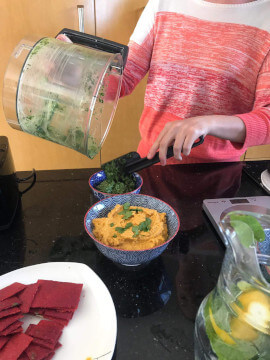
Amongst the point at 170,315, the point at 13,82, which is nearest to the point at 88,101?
the point at 13,82

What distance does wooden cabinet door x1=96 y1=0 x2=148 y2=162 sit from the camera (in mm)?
1648

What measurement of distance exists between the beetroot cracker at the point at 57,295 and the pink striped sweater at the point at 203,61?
0.61 m

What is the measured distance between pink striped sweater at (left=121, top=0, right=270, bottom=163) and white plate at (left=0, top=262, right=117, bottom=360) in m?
0.58

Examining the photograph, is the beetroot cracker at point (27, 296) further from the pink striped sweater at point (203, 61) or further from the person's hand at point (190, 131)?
the pink striped sweater at point (203, 61)

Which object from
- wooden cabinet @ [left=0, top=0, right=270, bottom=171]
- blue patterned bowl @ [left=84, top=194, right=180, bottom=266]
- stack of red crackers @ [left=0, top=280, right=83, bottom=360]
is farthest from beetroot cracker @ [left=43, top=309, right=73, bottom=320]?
wooden cabinet @ [left=0, top=0, right=270, bottom=171]

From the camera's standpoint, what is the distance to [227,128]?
0.86 meters

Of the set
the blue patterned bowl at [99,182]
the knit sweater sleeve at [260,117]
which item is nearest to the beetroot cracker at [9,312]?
the blue patterned bowl at [99,182]

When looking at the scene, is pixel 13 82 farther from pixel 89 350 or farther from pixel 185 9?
pixel 185 9

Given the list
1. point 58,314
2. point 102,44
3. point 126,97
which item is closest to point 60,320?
point 58,314

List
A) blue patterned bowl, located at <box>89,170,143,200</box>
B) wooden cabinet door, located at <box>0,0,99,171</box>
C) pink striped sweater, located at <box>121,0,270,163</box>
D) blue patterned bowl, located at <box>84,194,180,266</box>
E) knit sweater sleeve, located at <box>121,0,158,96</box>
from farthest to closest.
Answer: wooden cabinet door, located at <box>0,0,99,171</box> → knit sweater sleeve, located at <box>121,0,158,96</box> → pink striped sweater, located at <box>121,0,270,163</box> → blue patterned bowl, located at <box>89,170,143,200</box> → blue patterned bowl, located at <box>84,194,180,266</box>

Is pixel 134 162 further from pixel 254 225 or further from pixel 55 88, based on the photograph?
pixel 254 225

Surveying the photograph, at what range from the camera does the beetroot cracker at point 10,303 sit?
0.53m

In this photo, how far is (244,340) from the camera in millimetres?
370

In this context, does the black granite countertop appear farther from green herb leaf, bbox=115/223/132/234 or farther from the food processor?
the food processor
